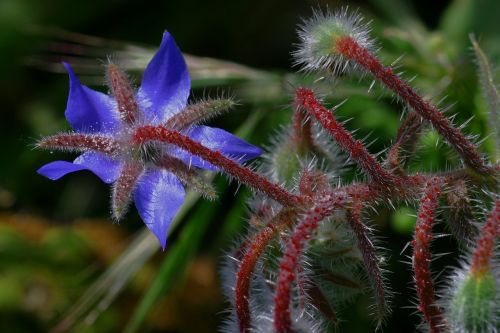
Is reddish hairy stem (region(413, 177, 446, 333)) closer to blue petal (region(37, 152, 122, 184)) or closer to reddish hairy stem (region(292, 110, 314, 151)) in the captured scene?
reddish hairy stem (region(292, 110, 314, 151))

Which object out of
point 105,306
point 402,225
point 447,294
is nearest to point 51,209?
point 105,306

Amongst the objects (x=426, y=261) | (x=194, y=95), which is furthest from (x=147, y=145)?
(x=194, y=95)

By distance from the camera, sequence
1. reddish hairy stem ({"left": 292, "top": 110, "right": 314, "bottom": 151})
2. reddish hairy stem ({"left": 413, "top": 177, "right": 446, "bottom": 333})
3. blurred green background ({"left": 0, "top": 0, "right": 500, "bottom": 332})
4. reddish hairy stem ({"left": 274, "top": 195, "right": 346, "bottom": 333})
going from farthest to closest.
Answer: blurred green background ({"left": 0, "top": 0, "right": 500, "bottom": 332}) → reddish hairy stem ({"left": 292, "top": 110, "right": 314, "bottom": 151}) → reddish hairy stem ({"left": 413, "top": 177, "right": 446, "bottom": 333}) → reddish hairy stem ({"left": 274, "top": 195, "right": 346, "bottom": 333})

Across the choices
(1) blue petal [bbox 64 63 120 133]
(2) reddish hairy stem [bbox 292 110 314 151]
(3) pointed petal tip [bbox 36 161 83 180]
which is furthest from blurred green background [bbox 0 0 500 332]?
(3) pointed petal tip [bbox 36 161 83 180]

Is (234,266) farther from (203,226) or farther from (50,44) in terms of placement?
(50,44)

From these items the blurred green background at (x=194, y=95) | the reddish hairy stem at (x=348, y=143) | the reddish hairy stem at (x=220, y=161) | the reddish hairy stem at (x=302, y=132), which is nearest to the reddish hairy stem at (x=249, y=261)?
the reddish hairy stem at (x=220, y=161)

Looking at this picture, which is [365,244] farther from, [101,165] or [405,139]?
[101,165]

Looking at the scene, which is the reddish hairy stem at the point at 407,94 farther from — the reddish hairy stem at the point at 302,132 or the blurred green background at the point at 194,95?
the blurred green background at the point at 194,95
